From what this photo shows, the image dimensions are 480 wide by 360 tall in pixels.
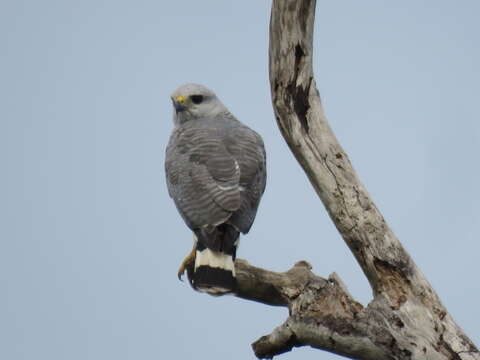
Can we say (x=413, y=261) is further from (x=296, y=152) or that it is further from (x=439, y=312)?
(x=296, y=152)

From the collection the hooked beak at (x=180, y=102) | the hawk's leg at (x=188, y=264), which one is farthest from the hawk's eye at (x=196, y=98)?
the hawk's leg at (x=188, y=264)

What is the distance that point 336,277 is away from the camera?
573 cm

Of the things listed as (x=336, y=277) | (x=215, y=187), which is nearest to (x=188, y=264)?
(x=215, y=187)

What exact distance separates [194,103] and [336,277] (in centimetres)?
311

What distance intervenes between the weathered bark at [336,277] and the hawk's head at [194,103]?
251cm

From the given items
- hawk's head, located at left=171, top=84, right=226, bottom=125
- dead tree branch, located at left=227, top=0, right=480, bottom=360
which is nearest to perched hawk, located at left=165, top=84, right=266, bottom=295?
hawk's head, located at left=171, top=84, right=226, bottom=125

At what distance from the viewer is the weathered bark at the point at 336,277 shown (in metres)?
5.12

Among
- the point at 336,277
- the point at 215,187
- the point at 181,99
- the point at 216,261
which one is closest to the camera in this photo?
the point at 336,277

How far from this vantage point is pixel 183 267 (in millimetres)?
6875

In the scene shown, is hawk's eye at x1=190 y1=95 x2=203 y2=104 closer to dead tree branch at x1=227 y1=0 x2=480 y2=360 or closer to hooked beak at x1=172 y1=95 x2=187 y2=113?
hooked beak at x1=172 y1=95 x2=187 y2=113

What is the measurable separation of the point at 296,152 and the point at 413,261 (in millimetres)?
1151

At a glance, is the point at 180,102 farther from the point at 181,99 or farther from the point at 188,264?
the point at 188,264

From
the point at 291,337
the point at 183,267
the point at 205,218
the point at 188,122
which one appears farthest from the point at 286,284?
the point at 188,122

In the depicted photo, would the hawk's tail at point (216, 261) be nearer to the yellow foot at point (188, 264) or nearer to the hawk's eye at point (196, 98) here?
the yellow foot at point (188, 264)
